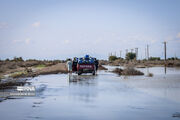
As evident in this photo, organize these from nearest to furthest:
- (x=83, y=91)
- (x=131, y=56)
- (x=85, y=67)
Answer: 1. (x=83, y=91)
2. (x=85, y=67)
3. (x=131, y=56)

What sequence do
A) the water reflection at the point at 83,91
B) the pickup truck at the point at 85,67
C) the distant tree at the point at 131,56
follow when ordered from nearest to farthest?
the water reflection at the point at 83,91 < the pickup truck at the point at 85,67 < the distant tree at the point at 131,56

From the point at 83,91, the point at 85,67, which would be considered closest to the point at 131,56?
the point at 85,67

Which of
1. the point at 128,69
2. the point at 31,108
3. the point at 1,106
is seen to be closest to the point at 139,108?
the point at 31,108

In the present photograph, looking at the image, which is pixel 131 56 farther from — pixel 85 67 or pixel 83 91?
pixel 83 91

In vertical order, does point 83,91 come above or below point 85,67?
below

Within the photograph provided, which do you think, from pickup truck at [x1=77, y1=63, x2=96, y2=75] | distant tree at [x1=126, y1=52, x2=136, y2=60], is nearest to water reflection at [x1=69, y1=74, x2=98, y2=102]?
pickup truck at [x1=77, y1=63, x2=96, y2=75]

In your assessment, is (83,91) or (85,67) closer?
(83,91)

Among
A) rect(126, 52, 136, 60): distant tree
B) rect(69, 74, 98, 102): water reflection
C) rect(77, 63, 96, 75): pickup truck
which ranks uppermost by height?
rect(126, 52, 136, 60): distant tree

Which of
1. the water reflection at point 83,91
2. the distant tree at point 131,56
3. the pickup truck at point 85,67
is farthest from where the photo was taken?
the distant tree at point 131,56

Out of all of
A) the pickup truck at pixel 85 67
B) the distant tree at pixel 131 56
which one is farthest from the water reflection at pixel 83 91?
the distant tree at pixel 131 56

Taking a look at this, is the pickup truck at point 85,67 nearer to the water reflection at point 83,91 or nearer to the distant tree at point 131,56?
the water reflection at point 83,91

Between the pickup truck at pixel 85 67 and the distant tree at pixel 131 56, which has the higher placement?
the distant tree at pixel 131 56

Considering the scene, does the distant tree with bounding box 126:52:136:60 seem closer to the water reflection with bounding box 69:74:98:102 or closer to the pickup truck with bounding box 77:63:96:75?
the pickup truck with bounding box 77:63:96:75

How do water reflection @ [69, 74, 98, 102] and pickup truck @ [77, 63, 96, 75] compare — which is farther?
pickup truck @ [77, 63, 96, 75]
